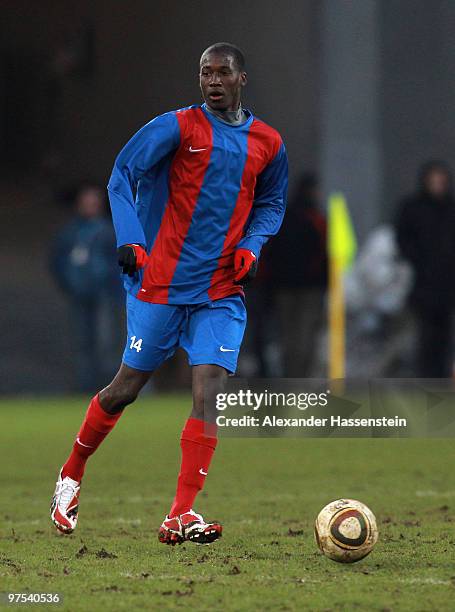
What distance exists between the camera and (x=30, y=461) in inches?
415

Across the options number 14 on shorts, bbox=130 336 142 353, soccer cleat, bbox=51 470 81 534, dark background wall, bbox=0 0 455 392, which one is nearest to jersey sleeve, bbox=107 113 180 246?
number 14 on shorts, bbox=130 336 142 353

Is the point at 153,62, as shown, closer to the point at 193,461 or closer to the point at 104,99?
the point at 104,99

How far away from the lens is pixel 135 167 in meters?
6.64

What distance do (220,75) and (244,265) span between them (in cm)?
89

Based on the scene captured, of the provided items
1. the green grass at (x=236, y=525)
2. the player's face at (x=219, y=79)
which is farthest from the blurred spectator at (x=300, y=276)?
the player's face at (x=219, y=79)

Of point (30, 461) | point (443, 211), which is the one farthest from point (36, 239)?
point (30, 461)

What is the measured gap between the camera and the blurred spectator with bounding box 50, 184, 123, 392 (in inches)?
622

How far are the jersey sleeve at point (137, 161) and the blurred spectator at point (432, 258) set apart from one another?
868 cm

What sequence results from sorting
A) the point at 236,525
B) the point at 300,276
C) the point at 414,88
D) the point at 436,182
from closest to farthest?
the point at 236,525 < the point at 436,182 < the point at 300,276 < the point at 414,88

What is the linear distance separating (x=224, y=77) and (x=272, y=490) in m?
3.10

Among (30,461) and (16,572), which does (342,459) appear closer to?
(30,461)

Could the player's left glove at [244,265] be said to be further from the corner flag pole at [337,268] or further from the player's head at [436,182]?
the corner flag pole at [337,268]

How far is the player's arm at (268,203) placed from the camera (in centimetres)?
687

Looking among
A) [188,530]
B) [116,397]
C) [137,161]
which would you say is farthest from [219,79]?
[188,530]
